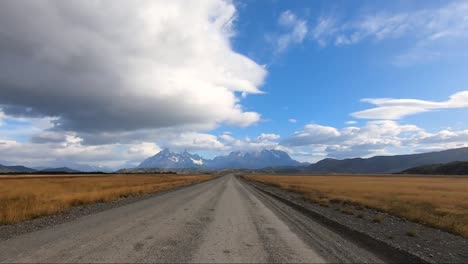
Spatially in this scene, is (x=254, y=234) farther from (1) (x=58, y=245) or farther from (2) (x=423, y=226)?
(2) (x=423, y=226)

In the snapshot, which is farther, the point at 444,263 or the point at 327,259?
the point at 444,263

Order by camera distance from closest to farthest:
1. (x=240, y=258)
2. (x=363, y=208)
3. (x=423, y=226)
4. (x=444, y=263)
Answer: (x=240, y=258) → (x=444, y=263) → (x=423, y=226) → (x=363, y=208)

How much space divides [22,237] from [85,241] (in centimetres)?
284

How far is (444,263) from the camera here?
983cm

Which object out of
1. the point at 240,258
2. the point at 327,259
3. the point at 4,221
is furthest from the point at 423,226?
the point at 4,221

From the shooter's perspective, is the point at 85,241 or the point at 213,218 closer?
the point at 85,241

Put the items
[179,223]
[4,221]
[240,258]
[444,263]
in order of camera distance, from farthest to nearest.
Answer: [4,221] < [179,223] < [444,263] < [240,258]

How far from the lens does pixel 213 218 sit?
17453mm

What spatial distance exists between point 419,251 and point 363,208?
16007 millimetres

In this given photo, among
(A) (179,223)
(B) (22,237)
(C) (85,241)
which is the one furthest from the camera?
(A) (179,223)

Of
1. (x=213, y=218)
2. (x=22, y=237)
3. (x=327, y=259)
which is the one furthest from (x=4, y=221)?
(x=327, y=259)

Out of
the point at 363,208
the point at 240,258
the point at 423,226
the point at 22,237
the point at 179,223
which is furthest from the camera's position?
the point at 363,208

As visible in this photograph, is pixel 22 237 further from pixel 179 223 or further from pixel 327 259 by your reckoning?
pixel 327 259

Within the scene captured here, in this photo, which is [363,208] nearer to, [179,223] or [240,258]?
[179,223]
